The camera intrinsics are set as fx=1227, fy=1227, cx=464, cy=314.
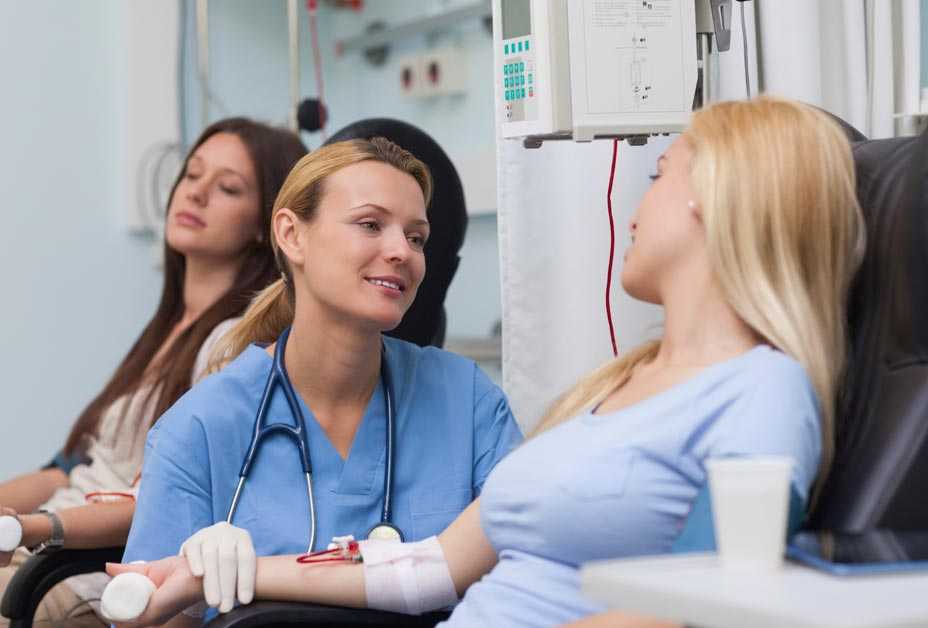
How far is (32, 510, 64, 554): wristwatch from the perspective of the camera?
1771mm

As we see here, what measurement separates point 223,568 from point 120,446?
41.6 inches

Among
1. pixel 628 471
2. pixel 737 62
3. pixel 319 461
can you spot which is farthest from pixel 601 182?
pixel 628 471

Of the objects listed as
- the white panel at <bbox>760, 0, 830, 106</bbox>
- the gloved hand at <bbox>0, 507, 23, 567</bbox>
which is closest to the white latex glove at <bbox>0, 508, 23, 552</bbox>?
the gloved hand at <bbox>0, 507, 23, 567</bbox>

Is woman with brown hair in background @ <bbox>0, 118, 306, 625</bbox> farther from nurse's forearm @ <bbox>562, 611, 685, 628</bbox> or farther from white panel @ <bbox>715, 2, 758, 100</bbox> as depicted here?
nurse's forearm @ <bbox>562, 611, 685, 628</bbox>

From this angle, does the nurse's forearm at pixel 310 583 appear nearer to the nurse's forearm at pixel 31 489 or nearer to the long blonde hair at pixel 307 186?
the long blonde hair at pixel 307 186

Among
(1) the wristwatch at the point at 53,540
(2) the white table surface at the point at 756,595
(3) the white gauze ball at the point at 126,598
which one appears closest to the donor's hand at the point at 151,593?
(3) the white gauze ball at the point at 126,598

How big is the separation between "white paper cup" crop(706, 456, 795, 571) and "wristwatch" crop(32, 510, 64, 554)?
1.19m

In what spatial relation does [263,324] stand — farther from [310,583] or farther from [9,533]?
[310,583]

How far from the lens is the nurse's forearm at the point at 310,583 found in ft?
4.57

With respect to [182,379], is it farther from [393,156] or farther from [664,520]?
[664,520]

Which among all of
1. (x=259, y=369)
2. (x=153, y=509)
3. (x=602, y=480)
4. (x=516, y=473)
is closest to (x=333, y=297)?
(x=259, y=369)

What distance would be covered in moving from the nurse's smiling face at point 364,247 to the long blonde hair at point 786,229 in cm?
53

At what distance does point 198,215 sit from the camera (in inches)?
97.8

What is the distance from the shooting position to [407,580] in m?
1.42
